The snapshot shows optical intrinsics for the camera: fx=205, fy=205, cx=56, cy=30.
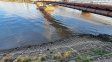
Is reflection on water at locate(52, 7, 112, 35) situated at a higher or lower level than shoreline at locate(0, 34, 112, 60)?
lower

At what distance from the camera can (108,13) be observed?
70.9 feet

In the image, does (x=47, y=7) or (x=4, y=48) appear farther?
(x=47, y=7)

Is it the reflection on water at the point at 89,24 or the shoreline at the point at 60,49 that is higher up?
the shoreline at the point at 60,49

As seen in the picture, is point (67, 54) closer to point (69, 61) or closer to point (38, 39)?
point (69, 61)

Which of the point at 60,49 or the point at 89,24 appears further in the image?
the point at 89,24

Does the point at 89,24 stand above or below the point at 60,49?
below

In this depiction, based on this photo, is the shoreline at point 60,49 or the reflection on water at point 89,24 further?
the reflection on water at point 89,24

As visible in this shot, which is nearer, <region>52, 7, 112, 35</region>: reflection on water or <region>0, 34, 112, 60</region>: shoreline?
<region>0, 34, 112, 60</region>: shoreline

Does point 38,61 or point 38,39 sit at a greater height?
point 38,61

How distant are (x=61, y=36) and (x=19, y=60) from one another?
661 inches

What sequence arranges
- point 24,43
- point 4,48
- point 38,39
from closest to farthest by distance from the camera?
point 4,48, point 24,43, point 38,39

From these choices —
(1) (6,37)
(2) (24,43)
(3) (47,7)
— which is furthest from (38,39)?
(3) (47,7)

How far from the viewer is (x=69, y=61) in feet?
43.6

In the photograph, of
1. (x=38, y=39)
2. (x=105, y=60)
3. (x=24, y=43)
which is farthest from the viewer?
(x=38, y=39)
